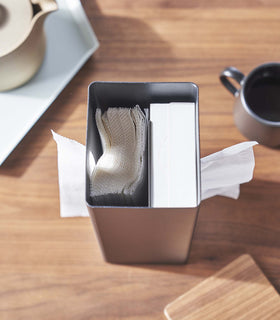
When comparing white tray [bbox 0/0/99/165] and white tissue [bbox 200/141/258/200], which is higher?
white tray [bbox 0/0/99/165]

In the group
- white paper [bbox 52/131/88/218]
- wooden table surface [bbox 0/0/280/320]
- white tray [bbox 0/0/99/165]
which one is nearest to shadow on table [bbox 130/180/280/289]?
wooden table surface [bbox 0/0/280/320]

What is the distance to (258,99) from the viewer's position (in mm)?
571

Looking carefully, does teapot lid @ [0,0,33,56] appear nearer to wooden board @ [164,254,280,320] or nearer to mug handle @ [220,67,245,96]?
mug handle @ [220,67,245,96]

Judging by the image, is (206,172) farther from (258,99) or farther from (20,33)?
(20,33)

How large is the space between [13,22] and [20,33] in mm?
17

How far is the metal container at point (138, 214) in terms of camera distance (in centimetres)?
41

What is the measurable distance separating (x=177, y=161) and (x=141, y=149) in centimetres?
3

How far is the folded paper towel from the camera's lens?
0.49m

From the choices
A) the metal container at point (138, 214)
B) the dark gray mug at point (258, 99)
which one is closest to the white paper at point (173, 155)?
the metal container at point (138, 214)

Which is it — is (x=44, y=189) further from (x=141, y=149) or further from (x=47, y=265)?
(x=141, y=149)

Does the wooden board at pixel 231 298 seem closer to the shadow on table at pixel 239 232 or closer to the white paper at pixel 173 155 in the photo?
the shadow on table at pixel 239 232

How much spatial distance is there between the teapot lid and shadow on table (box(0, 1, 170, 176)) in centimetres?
11

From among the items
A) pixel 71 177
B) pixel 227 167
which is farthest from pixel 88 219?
pixel 227 167

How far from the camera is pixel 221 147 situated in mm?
597
